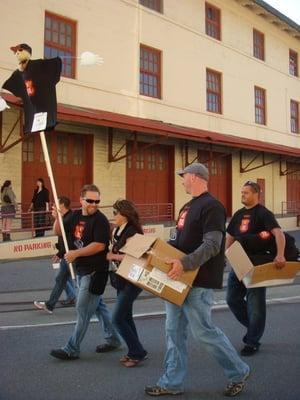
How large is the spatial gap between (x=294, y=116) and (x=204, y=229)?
28132 mm

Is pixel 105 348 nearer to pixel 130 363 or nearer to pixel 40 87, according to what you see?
pixel 130 363

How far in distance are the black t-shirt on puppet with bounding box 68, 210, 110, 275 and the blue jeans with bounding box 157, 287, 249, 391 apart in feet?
4.07

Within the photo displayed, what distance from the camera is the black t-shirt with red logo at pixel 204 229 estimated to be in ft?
14.3

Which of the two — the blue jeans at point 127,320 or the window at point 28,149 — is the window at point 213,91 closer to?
the window at point 28,149

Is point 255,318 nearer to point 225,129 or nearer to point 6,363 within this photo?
point 6,363

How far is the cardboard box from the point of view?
5.47m

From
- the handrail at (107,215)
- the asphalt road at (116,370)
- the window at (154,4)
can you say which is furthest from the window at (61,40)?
the asphalt road at (116,370)

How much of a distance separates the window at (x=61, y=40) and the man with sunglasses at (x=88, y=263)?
482 inches

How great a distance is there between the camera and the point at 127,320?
5.53 meters

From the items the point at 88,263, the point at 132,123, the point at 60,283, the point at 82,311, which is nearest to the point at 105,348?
the point at 82,311

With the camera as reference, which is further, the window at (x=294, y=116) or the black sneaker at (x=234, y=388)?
the window at (x=294, y=116)

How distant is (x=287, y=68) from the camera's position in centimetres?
3009

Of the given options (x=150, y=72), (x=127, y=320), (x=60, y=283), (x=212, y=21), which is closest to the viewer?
(x=127, y=320)

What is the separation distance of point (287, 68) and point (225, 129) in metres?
8.34
